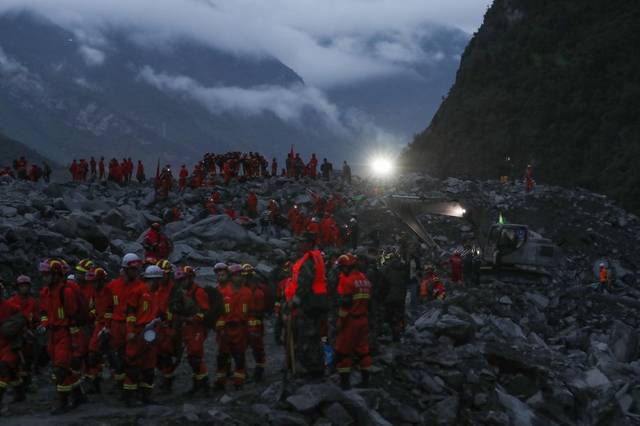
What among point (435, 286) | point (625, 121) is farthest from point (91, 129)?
point (435, 286)

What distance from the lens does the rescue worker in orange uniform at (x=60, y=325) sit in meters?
7.09

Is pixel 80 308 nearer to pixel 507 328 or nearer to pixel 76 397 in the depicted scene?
pixel 76 397

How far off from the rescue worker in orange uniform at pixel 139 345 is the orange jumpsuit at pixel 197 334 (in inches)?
33.1

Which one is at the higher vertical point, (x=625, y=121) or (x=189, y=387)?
(x=625, y=121)

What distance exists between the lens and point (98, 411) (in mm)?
7195

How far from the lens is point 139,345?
733 cm

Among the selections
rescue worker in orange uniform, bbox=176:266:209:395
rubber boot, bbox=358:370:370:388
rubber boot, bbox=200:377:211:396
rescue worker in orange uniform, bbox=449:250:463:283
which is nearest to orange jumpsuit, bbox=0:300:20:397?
rescue worker in orange uniform, bbox=176:266:209:395

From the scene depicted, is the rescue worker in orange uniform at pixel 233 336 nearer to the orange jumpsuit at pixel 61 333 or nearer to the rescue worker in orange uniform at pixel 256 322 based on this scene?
the rescue worker in orange uniform at pixel 256 322

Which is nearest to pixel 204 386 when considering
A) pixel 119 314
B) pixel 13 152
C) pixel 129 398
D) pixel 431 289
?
pixel 129 398

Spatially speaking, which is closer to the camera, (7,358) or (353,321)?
(7,358)

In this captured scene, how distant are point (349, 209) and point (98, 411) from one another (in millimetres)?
22098

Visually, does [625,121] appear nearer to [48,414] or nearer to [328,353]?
[328,353]

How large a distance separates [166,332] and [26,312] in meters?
1.80

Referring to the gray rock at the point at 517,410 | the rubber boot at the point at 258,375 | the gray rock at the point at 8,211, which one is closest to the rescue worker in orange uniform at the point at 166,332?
the rubber boot at the point at 258,375
